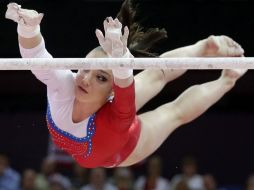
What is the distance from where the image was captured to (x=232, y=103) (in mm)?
5203

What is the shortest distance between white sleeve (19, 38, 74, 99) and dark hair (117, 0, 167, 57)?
11.9 inches

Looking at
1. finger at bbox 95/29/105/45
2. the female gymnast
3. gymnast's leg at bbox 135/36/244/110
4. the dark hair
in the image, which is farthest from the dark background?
finger at bbox 95/29/105/45

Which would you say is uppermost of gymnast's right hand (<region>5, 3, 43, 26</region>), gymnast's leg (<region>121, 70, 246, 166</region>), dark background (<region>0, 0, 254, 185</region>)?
gymnast's right hand (<region>5, 3, 43, 26</region>)

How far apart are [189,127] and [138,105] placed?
213 centimetres

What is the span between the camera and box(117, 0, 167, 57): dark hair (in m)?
2.84

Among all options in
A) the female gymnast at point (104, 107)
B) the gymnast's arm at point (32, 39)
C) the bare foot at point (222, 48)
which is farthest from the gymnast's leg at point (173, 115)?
the gymnast's arm at point (32, 39)

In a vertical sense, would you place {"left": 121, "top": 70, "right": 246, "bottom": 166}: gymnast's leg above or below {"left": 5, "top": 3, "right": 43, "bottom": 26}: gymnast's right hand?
below

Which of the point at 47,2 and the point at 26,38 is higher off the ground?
the point at 26,38

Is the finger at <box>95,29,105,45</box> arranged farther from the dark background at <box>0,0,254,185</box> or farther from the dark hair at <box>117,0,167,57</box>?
the dark background at <box>0,0,254,185</box>

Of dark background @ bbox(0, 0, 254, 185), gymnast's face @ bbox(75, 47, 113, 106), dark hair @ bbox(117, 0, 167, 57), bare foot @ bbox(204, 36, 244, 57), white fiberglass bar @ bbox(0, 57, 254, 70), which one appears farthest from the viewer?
dark background @ bbox(0, 0, 254, 185)

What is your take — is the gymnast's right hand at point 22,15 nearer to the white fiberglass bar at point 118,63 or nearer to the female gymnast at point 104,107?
the female gymnast at point 104,107

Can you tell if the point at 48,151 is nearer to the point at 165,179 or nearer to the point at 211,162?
the point at 165,179

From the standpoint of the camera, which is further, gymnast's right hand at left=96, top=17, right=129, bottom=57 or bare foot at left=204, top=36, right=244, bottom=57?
bare foot at left=204, top=36, right=244, bottom=57

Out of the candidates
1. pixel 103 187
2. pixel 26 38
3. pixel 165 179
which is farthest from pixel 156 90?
pixel 165 179
